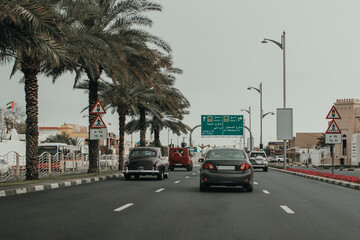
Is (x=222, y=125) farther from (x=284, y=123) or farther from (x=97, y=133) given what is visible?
(x=97, y=133)

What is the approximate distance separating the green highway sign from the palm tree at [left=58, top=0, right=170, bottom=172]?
1138 inches

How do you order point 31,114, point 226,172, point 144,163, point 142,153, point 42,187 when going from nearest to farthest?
1. point 226,172
2. point 42,187
3. point 31,114
4. point 144,163
5. point 142,153

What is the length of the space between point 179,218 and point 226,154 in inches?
285

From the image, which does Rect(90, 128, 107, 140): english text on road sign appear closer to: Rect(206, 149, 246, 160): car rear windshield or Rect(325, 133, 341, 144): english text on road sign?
Rect(206, 149, 246, 160): car rear windshield

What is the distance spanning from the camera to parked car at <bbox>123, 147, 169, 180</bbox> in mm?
23719

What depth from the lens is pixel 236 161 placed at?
627 inches

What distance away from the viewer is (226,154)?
54.6ft

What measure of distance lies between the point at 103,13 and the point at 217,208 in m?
18.7

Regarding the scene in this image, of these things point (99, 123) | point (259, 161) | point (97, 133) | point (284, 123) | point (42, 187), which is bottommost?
point (42, 187)

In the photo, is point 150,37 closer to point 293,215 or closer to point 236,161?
point 236,161

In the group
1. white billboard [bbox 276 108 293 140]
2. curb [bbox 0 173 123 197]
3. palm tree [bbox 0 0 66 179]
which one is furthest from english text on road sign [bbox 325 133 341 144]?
white billboard [bbox 276 108 293 140]

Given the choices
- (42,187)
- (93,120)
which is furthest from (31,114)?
(93,120)

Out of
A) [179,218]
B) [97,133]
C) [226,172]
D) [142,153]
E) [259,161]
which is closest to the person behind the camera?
[179,218]

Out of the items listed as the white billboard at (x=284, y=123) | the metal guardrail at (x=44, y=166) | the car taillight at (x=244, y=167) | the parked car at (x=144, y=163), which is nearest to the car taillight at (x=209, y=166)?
the car taillight at (x=244, y=167)
